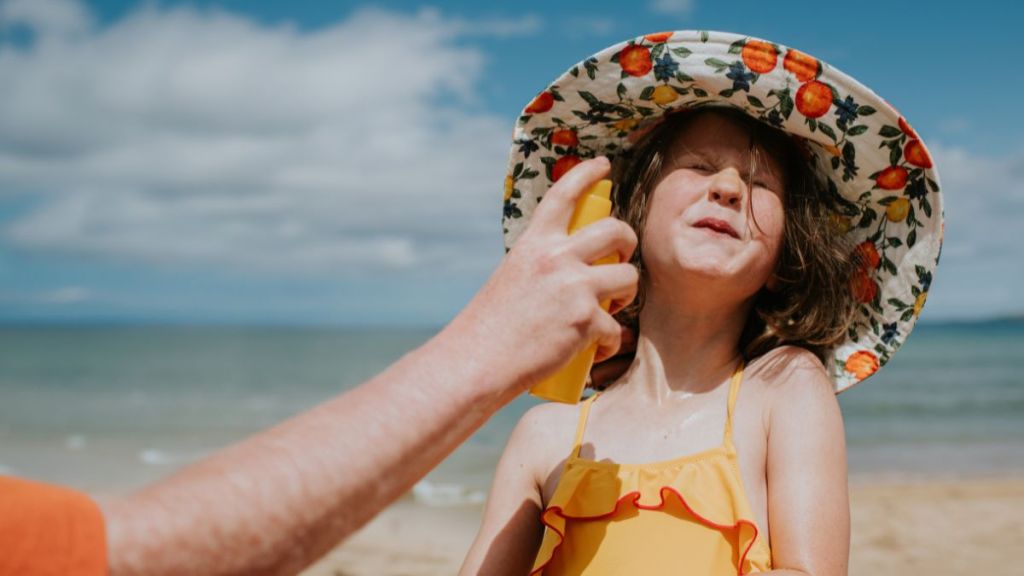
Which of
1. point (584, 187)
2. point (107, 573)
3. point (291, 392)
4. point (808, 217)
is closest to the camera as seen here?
point (107, 573)

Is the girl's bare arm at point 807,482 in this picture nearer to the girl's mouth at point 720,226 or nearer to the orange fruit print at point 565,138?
the girl's mouth at point 720,226

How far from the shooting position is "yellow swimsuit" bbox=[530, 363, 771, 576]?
6.87 feet

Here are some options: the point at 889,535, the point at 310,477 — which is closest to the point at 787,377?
the point at 310,477

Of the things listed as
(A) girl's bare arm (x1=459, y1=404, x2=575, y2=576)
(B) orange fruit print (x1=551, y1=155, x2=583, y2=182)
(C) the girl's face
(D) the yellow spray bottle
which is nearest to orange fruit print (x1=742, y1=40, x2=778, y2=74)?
(C) the girl's face

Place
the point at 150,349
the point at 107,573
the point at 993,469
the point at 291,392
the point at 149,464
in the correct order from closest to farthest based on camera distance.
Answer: the point at 107,573 → the point at 993,469 → the point at 149,464 → the point at 291,392 → the point at 150,349

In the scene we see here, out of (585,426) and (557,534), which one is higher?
(585,426)

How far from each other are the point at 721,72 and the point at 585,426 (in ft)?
3.38

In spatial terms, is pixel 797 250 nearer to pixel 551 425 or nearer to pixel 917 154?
pixel 917 154

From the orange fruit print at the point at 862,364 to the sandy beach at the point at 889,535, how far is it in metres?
4.37

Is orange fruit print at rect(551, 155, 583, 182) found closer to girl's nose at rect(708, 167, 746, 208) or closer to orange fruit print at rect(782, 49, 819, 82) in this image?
girl's nose at rect(708, 167, 746, 208)

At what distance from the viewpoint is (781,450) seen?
2.14 meters

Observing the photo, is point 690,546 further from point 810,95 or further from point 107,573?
point 107,573

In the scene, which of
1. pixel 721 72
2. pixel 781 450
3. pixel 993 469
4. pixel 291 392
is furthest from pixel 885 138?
pixel 291 392

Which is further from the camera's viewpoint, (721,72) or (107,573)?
(721,72)
